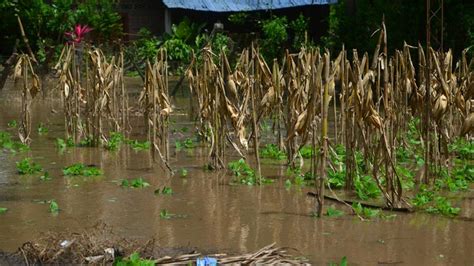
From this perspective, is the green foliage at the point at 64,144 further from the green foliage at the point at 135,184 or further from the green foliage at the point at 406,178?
the green foliage at the point at 406,178

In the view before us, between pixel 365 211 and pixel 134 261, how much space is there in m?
2.57

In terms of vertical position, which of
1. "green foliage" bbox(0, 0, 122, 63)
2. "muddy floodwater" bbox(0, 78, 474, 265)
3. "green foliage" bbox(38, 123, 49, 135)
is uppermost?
"green foliage" bbox(0, 0, 122, 63)

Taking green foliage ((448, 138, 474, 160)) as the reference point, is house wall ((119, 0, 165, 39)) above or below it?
above

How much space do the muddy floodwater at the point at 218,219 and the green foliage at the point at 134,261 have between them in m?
0.82

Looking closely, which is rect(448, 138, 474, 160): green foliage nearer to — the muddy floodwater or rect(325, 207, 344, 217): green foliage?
the muddy floodwater

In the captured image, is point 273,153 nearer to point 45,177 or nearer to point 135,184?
point 135,184

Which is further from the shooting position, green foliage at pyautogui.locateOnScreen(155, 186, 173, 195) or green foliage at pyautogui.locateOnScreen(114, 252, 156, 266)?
green foliage at pyautogui.locateOnScreen(155, 186, 173, 195)

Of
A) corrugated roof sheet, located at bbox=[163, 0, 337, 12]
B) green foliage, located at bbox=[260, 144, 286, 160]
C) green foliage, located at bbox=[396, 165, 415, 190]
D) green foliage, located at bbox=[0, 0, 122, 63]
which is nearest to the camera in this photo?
green foliage, located at bbox=[396, 165, 415, 190]

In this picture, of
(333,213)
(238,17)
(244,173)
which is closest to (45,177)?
(244,173)

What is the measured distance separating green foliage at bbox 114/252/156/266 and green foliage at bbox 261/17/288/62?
52.6ft

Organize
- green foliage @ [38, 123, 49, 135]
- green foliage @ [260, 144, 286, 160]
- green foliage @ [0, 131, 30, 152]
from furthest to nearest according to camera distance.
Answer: green foliage @ [38, 123, 49, 135]
green foliage @ [0, 131, 30, 152]
green foliage @ [260, 144, 286, 160]

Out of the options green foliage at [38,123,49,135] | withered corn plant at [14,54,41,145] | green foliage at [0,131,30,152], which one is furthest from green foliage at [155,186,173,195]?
green foliage at [38,123,49,135]

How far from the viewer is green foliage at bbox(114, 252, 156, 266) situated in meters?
5.44

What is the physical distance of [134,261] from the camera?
5473 mm
